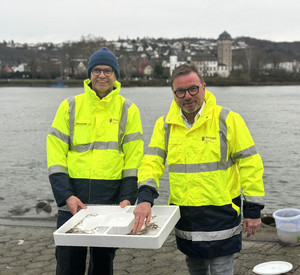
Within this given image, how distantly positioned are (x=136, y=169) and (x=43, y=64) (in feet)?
507

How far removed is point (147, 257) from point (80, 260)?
2.14 m

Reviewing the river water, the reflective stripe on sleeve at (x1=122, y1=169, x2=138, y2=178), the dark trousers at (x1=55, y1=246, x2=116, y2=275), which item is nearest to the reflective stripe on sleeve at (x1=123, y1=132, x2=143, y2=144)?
the reflective stripe on sleeve at (x1=122, y1=169, x2=138, y2=178)

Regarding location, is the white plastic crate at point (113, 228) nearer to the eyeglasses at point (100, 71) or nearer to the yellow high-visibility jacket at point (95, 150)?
the yellow high-visibility jacket at point (95, 150)

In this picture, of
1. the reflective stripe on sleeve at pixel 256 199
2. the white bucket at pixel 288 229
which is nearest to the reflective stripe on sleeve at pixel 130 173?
the reflective stripe on sleeve at pixel 256 199

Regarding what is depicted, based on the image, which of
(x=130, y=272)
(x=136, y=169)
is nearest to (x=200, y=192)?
(x=136, y=169)

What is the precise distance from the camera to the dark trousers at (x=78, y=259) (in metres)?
4.03

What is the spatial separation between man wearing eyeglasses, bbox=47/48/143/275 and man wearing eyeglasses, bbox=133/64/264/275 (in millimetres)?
532

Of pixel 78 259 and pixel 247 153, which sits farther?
pixel 78 259

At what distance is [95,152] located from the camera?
4.14 meters

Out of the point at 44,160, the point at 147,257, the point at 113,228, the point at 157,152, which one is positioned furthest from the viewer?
the point at 44,160

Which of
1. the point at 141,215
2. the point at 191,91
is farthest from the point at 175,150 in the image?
the point at 141,215

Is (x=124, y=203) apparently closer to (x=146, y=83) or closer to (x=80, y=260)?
(x=80, y=260)

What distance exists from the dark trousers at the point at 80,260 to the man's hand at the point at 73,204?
0.33 m

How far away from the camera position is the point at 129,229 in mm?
3402
